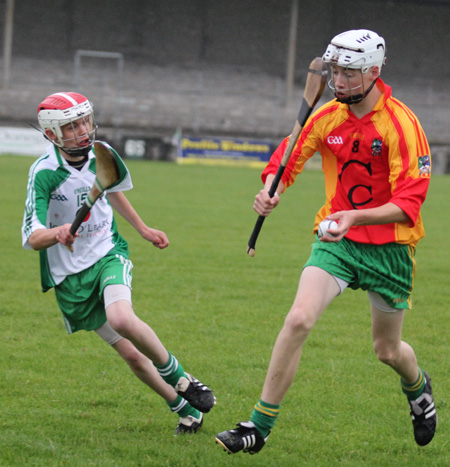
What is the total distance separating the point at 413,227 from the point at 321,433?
4.09ft

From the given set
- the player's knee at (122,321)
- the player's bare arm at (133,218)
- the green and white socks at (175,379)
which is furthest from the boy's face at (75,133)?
the green and white socks at (175,379)

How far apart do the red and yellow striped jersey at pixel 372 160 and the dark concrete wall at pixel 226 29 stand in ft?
105

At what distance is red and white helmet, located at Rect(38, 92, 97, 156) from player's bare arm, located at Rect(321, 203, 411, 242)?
150 centimetres

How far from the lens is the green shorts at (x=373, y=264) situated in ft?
13.3

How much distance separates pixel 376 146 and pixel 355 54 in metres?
0.48

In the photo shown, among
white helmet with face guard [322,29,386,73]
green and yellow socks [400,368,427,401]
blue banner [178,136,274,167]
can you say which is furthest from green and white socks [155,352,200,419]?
blue banner [178,136,274,167]

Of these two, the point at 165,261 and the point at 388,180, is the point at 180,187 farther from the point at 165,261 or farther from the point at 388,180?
the point at 388,180

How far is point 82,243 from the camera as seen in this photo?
4.42m

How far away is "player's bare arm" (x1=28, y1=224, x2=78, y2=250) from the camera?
377 centimetres

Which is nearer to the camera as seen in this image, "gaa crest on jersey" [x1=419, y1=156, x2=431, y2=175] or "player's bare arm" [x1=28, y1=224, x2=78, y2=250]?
"player's bare arm" [x1=28, y1=224, x2=78, y2=250]

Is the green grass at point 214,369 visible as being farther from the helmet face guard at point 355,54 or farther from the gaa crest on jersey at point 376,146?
the helmet face guard at point 355,54

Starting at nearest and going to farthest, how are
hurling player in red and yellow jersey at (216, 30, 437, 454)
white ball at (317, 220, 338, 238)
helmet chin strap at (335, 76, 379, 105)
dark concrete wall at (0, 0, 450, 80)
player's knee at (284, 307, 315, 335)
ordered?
white ball at (317, 220, 338, 238) < player's knee at (284, 307, 315, 335) < hurling player in red and yellow jersey at (216, 30, 437, 454) < helmet chin strap at (335, 76, 379, 105) < dark concrete wall at (0, 0, 450, 80)

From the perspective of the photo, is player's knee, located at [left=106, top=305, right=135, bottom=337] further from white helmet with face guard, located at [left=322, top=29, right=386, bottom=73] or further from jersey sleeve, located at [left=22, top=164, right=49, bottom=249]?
white helmet with face guard, located at [left=322, top=29, right=386, bottom=73]

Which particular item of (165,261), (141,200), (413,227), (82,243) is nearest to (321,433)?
(413,227)
